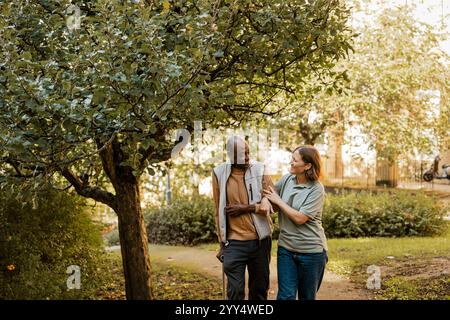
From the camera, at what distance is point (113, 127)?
14.8 feet

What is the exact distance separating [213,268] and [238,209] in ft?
18.9

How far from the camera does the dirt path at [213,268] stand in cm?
814

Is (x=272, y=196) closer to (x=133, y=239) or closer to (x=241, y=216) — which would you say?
(x=241, y=216)

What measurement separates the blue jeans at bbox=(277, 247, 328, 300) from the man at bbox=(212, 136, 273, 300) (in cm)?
28

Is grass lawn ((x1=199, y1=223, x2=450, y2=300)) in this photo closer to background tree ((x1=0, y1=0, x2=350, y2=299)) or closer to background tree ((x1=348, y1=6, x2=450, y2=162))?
background tree ((x1=348, y1=6, x2=450, y2=162))

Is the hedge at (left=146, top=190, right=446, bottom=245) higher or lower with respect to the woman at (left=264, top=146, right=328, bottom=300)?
lower

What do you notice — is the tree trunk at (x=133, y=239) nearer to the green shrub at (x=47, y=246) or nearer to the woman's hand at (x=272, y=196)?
the green shrub at (x=47, y=246)

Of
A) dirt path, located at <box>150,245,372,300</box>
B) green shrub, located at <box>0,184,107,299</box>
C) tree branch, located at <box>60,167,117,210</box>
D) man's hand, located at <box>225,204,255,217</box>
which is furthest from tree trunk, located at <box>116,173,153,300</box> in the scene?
man's hand, located at <box>225,204,255,217</box>

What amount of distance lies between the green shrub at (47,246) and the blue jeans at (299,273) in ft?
11.1

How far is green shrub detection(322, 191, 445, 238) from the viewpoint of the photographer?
13383mm

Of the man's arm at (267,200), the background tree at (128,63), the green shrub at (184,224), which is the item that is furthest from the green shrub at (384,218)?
the man's arm at (267,200)

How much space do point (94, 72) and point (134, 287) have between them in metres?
3.88

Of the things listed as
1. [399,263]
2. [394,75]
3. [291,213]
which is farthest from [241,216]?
[394,75]
